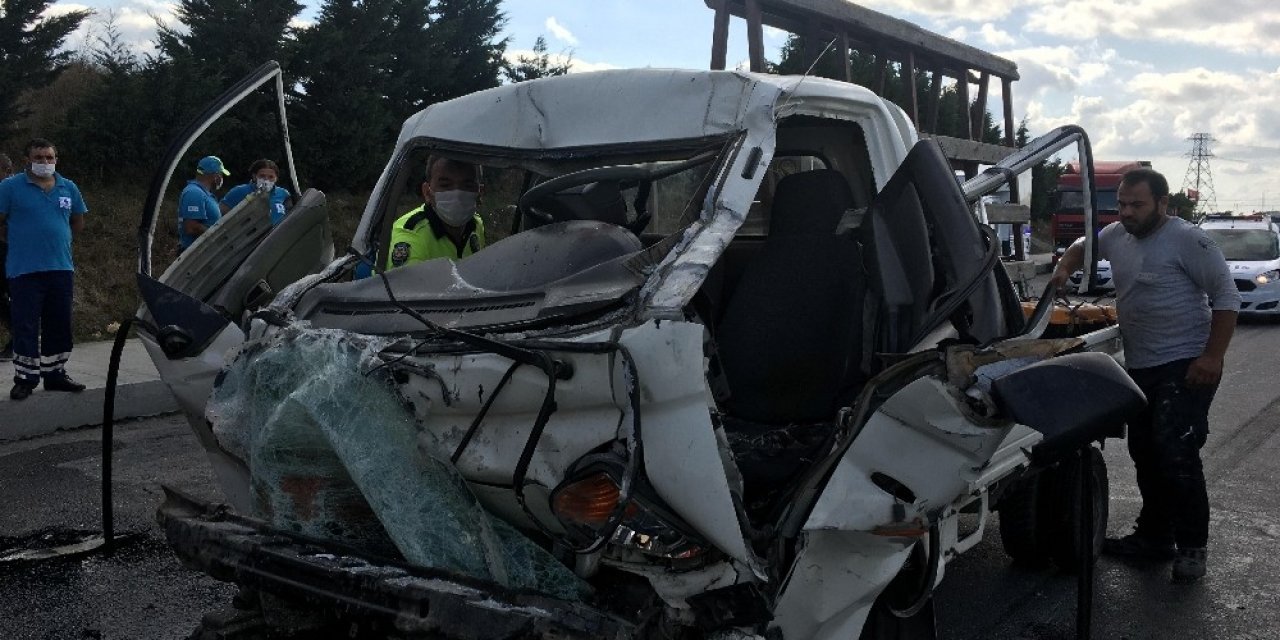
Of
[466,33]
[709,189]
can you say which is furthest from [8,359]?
[466,33]

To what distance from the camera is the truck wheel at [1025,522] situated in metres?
4.82

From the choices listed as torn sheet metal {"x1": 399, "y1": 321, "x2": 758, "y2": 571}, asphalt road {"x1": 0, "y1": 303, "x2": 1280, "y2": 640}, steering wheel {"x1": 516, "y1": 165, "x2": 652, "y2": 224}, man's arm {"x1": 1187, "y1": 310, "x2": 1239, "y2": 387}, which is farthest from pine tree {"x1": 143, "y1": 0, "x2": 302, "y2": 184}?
torn sheet metal {"x1": 399, "y1": 321, "x2": 758, "y2": 571}

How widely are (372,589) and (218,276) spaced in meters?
1.72

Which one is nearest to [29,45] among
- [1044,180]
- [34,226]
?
[34,226]

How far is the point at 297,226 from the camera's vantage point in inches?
159

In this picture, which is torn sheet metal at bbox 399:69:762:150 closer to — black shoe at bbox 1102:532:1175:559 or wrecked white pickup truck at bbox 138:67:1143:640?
wrecked white pickup truck at bbox 138:67:1143:640

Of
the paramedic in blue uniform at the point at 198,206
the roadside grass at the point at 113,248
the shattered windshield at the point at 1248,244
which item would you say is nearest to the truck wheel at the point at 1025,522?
the paramedic in blue uniform at the point at 198,206

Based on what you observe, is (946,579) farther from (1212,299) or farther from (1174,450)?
(1212,299)

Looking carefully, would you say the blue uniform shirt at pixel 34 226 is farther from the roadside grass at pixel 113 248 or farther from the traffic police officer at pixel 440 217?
the traffic police officer at pixel 440 217

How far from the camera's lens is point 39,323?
819 cm

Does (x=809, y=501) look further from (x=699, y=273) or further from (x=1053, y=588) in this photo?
(x=1053, y=588)

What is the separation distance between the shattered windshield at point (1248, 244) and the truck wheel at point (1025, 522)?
14336 millimetres

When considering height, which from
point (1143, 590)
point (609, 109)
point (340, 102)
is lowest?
point (1143, 590)

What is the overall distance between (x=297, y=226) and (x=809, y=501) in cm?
220
